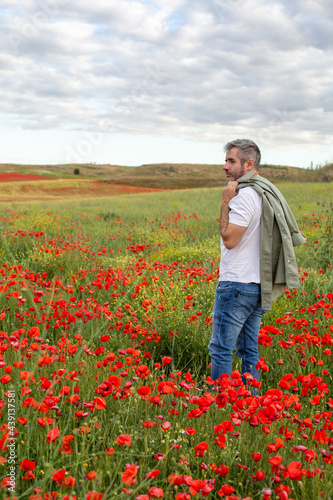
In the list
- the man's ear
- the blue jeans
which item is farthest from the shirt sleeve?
the blue jeans

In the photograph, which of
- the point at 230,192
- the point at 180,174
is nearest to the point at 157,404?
the point at 230,192

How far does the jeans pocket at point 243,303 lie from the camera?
3.15 m

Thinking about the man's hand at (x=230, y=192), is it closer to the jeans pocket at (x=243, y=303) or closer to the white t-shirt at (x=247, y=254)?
the white t-shirt at (x=247, y=254)

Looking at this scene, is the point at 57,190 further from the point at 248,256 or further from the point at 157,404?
the point at 157,404

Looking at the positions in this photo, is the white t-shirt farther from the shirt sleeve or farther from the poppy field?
the poppy field

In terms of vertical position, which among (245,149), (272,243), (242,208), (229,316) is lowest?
(229,316)

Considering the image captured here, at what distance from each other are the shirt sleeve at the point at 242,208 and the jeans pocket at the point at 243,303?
544 millimetres

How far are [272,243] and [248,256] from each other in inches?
8.7

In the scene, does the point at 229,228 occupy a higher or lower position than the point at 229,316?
higher

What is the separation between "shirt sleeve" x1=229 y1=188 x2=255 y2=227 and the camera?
300 cm

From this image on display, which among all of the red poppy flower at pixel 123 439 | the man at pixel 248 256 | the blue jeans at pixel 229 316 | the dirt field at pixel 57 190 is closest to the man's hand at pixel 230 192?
the man at pixel 248 256

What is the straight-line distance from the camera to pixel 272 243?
3.22 m

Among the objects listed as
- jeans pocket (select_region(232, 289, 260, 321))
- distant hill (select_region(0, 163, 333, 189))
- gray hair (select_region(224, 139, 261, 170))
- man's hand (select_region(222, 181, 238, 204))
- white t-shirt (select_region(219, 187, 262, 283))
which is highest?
distant hill (select_region(0, 163, 333, 189))

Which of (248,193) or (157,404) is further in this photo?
(248,193)
